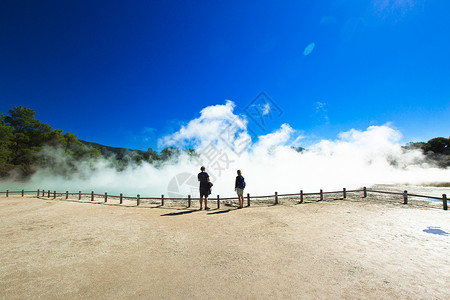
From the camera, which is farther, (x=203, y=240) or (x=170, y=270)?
(x=203, y=240)

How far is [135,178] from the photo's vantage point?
224 feet

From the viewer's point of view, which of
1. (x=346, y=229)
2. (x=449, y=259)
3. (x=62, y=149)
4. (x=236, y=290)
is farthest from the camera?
(x=62, y=149)

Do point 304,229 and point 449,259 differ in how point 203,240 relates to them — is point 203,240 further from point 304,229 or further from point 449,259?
point 449,259

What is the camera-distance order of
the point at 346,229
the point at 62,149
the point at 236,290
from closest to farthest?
1. the point at 236,290
2. the point at 346,229
3. the point at 62,149

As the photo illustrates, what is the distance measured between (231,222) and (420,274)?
6.61 m

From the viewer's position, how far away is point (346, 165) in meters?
70.0

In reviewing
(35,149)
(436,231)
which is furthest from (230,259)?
(35,149)

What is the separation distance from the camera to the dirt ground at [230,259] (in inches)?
151

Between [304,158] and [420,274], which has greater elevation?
[304,158]

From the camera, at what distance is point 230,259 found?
5.23m

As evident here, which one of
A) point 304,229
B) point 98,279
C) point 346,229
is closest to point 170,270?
point 98,279

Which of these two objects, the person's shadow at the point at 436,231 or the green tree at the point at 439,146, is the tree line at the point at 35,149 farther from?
the person's shadow at the point at 436,231

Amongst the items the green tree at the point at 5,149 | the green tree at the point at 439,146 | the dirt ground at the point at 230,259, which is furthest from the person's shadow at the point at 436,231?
the green tree at the point at 439,146

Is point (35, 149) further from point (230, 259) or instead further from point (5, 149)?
point (230, 259)
